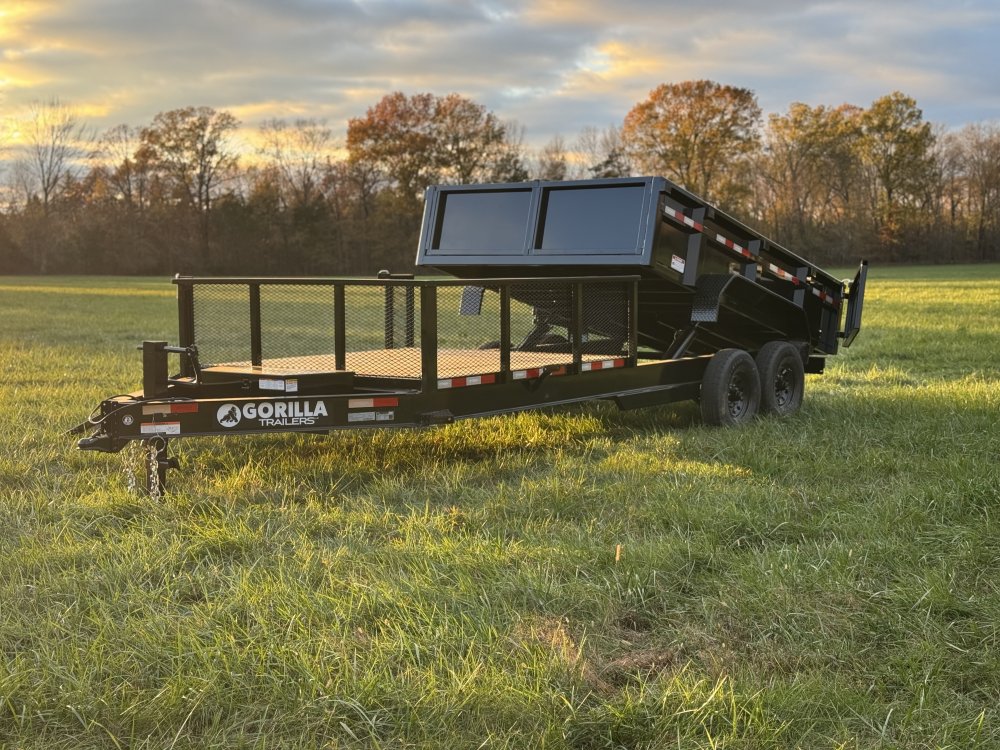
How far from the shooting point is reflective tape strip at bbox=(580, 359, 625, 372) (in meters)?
6.52

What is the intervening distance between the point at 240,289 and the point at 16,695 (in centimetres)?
372

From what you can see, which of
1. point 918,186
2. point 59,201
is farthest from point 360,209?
point 918,186

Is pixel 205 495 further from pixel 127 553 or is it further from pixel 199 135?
pixel 199 135

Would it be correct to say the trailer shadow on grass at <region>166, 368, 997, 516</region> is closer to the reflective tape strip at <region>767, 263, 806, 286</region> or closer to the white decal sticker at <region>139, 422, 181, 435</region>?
the white decal sticker at <region>139, 422, 181, 435</region>

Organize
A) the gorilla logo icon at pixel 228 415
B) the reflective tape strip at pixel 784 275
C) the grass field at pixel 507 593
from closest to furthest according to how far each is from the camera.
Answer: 1. the grass field at pixel 507 593
2. the gorilla logo icon at pixel 228 415
3. the reflective tape strip at pixel 784 275

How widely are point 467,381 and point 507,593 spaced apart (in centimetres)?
227

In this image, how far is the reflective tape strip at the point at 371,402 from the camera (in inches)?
213

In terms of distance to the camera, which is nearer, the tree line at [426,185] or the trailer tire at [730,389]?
the trailer tire at [730,389]

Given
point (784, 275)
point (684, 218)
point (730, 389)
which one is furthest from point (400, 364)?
point (784, 275)

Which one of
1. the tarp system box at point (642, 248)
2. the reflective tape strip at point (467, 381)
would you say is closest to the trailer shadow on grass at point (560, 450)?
the reflective tape strip at point (467, 381)

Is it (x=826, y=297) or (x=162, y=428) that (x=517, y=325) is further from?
(x=826, y=297)

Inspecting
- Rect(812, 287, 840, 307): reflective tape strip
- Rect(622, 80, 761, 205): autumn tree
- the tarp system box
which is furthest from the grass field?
Rect(622, 80, 761, 205): autumn tree

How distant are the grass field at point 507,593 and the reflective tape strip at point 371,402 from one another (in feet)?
1.56

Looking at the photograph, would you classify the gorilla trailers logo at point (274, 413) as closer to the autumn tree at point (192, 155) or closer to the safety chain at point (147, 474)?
the safety chain at point (147, 474)
